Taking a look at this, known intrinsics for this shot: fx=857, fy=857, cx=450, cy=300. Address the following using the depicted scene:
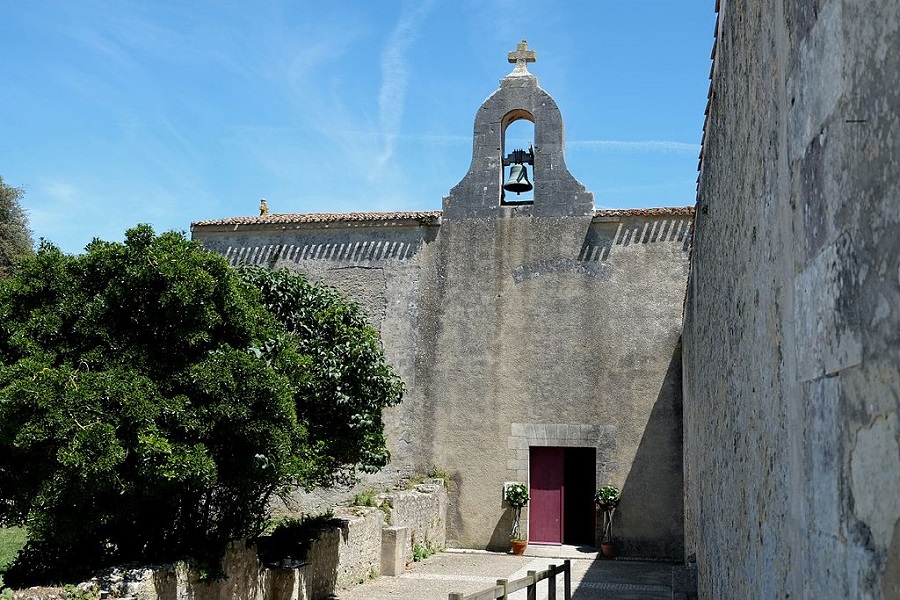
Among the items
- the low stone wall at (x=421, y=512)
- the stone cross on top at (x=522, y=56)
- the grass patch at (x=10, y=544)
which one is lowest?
the grass patch at (x=10, y=544)

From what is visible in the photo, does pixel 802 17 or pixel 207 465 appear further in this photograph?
pixel 207 465

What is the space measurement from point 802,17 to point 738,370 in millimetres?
2212

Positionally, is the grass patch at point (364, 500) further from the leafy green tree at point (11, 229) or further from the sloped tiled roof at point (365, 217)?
the leafy green tree at point (11, 229)

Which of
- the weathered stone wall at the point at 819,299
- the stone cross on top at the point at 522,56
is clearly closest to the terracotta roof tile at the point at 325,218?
the stone cross on top at the point at 522,56

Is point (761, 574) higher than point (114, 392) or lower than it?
lower

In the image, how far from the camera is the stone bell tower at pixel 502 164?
16.6m

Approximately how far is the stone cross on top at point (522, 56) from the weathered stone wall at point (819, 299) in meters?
14.1

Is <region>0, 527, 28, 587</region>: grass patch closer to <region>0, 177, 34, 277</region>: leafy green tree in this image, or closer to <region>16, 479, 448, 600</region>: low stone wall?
<region>16, 479, 448, 600</region>: low stone wall

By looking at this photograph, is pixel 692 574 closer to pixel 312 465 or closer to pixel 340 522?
pixel 312 465

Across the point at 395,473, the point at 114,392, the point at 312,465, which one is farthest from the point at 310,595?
the point at 395,473

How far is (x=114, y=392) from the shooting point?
7.05 m

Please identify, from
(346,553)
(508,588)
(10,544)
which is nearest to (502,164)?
(346,553)

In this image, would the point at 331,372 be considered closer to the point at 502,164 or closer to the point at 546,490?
the point at 546,490

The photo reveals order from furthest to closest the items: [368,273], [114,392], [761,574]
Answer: [368,273] → [114,392] → [761,574]
